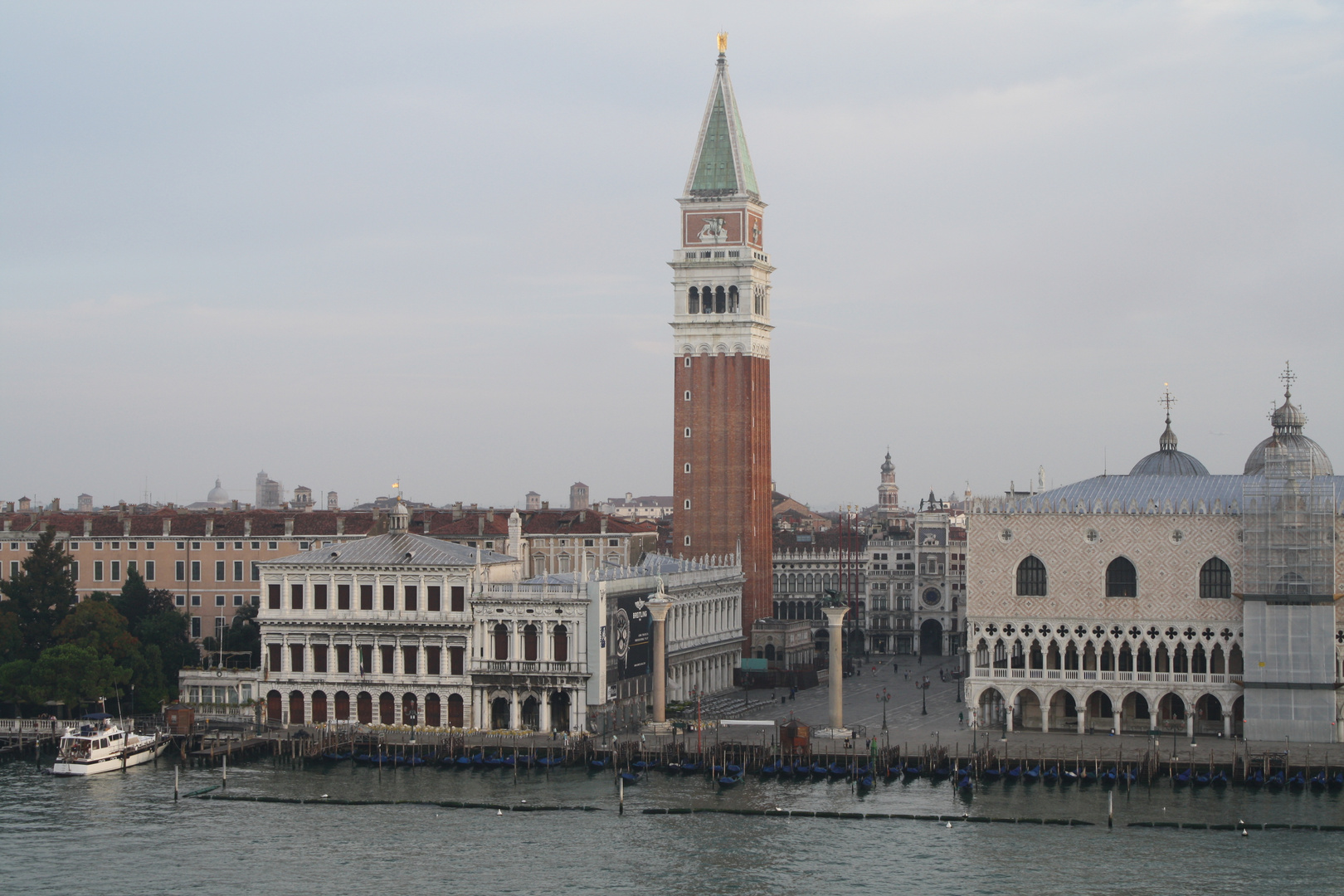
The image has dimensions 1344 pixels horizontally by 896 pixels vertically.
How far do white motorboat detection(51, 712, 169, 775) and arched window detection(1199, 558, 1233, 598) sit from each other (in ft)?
128

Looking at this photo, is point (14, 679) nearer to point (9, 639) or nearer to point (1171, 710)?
point (9, 639)

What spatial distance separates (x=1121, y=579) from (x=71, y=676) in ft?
131

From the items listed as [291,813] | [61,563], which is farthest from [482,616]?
[61,563]

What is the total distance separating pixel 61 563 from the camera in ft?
271

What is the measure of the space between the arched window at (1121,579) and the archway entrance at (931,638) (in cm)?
4698

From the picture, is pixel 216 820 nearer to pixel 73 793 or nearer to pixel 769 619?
pixel 73 793

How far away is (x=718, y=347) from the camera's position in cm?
9288

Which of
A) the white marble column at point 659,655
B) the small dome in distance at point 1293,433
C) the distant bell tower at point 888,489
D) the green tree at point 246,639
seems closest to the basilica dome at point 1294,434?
the small dome in distance at point 1293,433

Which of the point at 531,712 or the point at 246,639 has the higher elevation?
the point at 246,639

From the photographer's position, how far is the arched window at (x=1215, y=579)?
70.4 meters

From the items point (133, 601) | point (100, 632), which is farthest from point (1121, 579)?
point (133, 601)

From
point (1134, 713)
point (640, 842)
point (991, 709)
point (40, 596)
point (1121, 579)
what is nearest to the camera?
point (640, 842)

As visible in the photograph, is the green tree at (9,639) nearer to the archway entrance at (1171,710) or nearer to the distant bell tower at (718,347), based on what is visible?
the distant bell tower at (718,347)

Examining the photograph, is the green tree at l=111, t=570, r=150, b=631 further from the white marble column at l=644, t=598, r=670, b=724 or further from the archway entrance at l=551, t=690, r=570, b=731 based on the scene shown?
the white marble column at l=644, t=598, r=670, b=724
